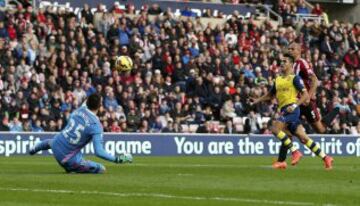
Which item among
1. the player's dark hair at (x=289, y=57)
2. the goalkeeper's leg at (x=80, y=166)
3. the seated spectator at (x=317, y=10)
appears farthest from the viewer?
the seated spectator at (x=317, y=10)

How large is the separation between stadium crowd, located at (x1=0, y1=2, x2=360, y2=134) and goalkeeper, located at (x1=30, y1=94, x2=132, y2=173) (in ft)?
46.0

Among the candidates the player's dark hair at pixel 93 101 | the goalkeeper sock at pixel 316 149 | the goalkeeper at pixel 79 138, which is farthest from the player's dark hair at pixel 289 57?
the player's dark hair at pixel 93 101

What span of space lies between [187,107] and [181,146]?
197cm

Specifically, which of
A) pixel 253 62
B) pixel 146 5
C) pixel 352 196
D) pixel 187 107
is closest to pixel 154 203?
pixel 352 196

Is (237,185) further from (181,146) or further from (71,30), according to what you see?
(71,30)

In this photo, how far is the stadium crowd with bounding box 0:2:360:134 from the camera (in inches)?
1297

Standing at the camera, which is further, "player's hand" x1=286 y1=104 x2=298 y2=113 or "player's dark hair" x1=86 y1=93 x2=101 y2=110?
"player's hand" x1=286 y1=104 x2=298 y2=113

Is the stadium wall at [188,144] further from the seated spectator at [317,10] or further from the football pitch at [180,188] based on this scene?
the seated spectator at [317,10]

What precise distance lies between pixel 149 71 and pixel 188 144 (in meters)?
3.23

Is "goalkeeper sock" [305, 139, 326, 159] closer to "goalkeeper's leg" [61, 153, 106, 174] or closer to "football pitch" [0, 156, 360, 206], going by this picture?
"football pitch" [0, 156, 360, 206]

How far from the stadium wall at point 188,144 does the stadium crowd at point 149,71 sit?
77 centimetres

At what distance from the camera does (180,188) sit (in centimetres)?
1443

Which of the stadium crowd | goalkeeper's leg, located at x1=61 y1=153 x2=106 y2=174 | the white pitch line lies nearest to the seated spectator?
the stadium crowd

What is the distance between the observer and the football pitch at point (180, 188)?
12461 mm
